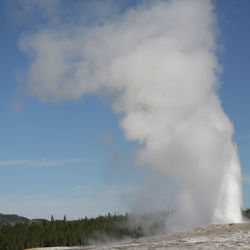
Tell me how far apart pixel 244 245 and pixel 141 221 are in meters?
123

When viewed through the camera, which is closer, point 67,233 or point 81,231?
→ point 67,233

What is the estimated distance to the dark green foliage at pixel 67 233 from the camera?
12150 cm

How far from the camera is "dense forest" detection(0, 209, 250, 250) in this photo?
4783 inches

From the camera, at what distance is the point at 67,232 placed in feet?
432

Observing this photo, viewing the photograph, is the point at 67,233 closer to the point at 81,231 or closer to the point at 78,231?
the point at 78,231

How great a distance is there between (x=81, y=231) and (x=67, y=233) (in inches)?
224

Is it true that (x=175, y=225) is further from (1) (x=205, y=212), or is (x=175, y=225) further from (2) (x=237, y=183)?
(2) (x=237, y=183)

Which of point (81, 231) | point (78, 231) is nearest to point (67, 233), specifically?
point (78, 231)

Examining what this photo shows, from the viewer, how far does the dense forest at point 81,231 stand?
121500 mm

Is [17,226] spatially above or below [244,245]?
above

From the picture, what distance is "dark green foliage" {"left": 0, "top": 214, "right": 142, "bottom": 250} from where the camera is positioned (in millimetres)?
121500

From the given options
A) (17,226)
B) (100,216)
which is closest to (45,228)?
(17,226)

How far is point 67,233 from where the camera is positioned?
130m

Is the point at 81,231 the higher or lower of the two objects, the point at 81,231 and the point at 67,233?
the higher
